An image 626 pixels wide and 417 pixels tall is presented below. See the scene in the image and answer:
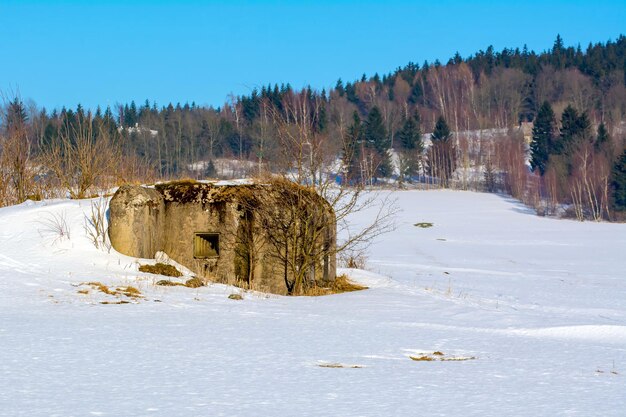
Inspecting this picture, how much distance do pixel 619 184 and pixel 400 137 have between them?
37.0 m

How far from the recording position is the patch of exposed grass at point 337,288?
1619 cm

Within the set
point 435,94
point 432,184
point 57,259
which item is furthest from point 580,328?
point 435,94

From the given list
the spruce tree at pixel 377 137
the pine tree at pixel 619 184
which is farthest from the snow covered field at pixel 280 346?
the spruce tree at pixel 377 137

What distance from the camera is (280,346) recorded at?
361 inches

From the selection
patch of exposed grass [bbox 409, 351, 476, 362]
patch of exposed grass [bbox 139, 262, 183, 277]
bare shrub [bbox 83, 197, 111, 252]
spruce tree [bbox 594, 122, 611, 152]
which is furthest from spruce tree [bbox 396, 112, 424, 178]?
patch of exposed grass [bbox 409, 351, 476, 362]

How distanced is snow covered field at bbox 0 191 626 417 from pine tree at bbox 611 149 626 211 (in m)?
49.8

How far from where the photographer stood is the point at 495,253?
1497 inches

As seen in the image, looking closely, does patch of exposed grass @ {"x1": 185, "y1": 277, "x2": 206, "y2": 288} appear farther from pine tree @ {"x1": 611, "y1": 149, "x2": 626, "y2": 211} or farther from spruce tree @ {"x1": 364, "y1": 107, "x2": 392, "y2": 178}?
spruce tree @ {"x1": 364, "y1": 107, "x2": 392, "y2": 178}

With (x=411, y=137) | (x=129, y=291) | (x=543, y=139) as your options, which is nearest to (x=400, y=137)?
(x=411, y=137)

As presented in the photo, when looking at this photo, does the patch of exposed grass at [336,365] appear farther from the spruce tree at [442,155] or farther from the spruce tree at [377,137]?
the spruce tree at [377,137]

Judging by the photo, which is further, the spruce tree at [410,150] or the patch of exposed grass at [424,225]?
the spruce tree at [410,150]

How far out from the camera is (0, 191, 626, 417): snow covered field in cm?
623

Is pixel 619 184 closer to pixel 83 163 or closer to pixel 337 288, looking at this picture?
pixel 337 288

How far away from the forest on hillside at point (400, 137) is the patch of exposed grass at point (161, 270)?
3408mm
